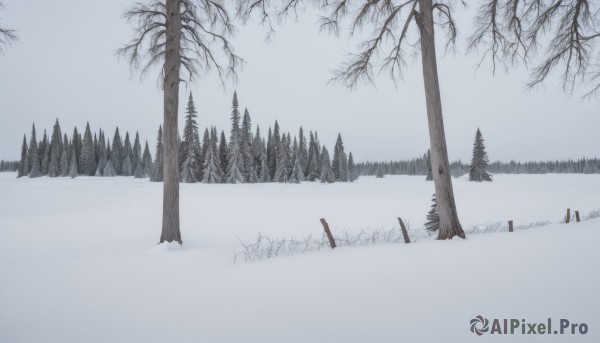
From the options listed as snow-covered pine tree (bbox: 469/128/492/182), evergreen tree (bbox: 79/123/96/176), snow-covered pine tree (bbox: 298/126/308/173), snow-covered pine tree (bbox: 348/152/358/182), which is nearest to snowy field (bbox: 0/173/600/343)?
snow-covered pine tree (bbox: 469/128/492/182)

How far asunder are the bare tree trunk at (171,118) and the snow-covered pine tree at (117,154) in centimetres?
7924

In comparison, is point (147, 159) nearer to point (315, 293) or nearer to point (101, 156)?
point (101, 156)

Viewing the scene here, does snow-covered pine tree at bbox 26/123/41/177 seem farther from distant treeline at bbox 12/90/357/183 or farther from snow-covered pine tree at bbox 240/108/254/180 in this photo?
snow-covered pine tree at bbox 240/108/254/180

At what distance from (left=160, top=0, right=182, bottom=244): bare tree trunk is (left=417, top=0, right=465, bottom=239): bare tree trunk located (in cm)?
681

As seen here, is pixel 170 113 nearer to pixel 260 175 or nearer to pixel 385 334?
pixel 385 334

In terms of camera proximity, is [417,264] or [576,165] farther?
[576,165]

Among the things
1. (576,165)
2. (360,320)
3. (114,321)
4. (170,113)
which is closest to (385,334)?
(360,320)

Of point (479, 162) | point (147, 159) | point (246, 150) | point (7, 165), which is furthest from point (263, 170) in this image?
point (7, 165)

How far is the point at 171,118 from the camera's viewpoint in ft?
25.7

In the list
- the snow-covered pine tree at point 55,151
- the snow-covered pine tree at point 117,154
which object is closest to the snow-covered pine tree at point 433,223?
the snow-covered pine tree at point 55,151

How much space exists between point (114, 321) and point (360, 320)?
9.43 feet

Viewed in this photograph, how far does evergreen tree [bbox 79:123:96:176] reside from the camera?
68.4m

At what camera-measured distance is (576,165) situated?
365ft

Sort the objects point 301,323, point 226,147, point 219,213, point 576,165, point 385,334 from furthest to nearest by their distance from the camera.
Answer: point 576,165 → point 226,147 → point 219,213 → point 301,323 → point 385,334
